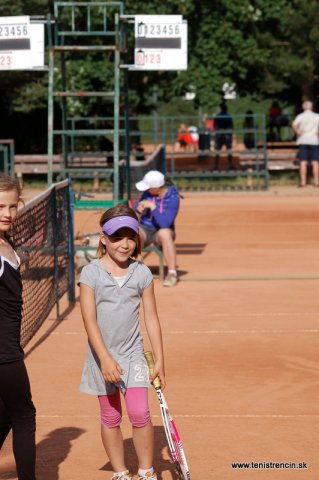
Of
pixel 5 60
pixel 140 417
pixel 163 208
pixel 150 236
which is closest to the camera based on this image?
pixel 140 417

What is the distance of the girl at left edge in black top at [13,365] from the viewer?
6082 millimetres

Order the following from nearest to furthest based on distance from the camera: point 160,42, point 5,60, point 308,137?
point 5,60 → point 160,42 → point 308,137

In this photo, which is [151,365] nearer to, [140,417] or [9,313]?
[140,417]

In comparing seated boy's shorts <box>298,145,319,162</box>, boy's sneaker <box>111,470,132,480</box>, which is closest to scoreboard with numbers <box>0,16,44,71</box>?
boy's sneaker <box>111,470,132,480</box>

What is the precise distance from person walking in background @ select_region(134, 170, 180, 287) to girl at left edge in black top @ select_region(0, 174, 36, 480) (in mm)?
7693

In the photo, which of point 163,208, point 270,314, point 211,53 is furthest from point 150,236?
point 211,53

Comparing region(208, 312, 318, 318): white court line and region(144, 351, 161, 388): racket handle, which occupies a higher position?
region(144, 351, 161, 388): racket handle

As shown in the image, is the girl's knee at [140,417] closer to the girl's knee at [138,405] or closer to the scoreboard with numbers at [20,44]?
the girl's knee at [138,405]

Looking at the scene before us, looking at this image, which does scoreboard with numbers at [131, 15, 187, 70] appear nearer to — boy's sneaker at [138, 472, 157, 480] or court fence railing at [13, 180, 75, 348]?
court fence railing at [13, 180, 75, 348]

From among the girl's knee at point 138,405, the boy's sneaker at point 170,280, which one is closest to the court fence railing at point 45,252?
the boy's sneaker at point 170,280

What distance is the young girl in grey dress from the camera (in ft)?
21.1

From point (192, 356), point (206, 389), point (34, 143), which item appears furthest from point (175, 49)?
point (34, 143)

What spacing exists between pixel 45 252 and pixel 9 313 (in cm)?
609

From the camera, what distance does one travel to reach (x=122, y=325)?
645 centimetres
